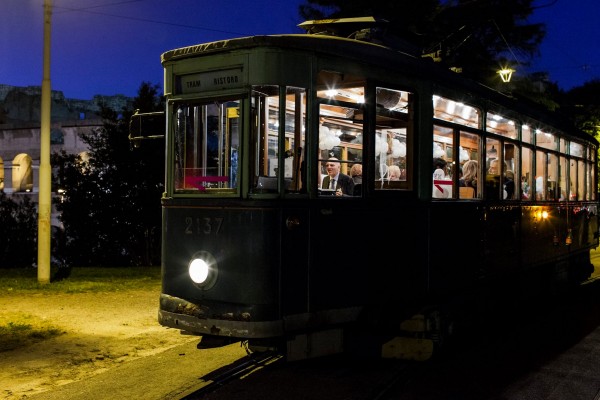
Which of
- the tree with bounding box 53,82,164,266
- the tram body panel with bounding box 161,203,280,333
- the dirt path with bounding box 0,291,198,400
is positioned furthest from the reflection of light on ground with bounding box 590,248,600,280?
the tram body panel with bounding box 161,203,280,333

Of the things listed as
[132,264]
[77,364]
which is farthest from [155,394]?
[132,264]

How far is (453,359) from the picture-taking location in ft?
23.7

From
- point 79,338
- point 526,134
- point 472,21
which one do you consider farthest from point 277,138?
point 472,21

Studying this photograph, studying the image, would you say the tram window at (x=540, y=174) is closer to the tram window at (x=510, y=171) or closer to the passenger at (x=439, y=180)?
the tram window at (x=510, y=171)

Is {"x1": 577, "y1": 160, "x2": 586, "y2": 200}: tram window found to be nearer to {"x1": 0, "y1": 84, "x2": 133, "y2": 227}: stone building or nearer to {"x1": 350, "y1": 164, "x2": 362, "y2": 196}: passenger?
{"x1": 350, "y1": 164, "x2": 362, "y2": 196}: passenger

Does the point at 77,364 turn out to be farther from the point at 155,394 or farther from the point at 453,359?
the point at 453,359

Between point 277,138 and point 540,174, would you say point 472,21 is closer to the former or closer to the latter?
point 540,174

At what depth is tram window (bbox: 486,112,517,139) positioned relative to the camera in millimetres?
8281

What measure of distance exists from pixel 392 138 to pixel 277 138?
4.60 ft

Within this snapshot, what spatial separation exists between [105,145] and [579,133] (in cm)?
1204

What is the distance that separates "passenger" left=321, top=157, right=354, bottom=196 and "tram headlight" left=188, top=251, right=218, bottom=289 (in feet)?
3.93

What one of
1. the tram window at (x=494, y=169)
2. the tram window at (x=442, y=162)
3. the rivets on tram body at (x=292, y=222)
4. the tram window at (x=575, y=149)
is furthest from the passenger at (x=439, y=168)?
the tram window at (x=575, y=149)

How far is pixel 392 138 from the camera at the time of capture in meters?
6.62

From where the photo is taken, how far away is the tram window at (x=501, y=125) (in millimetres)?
8281
